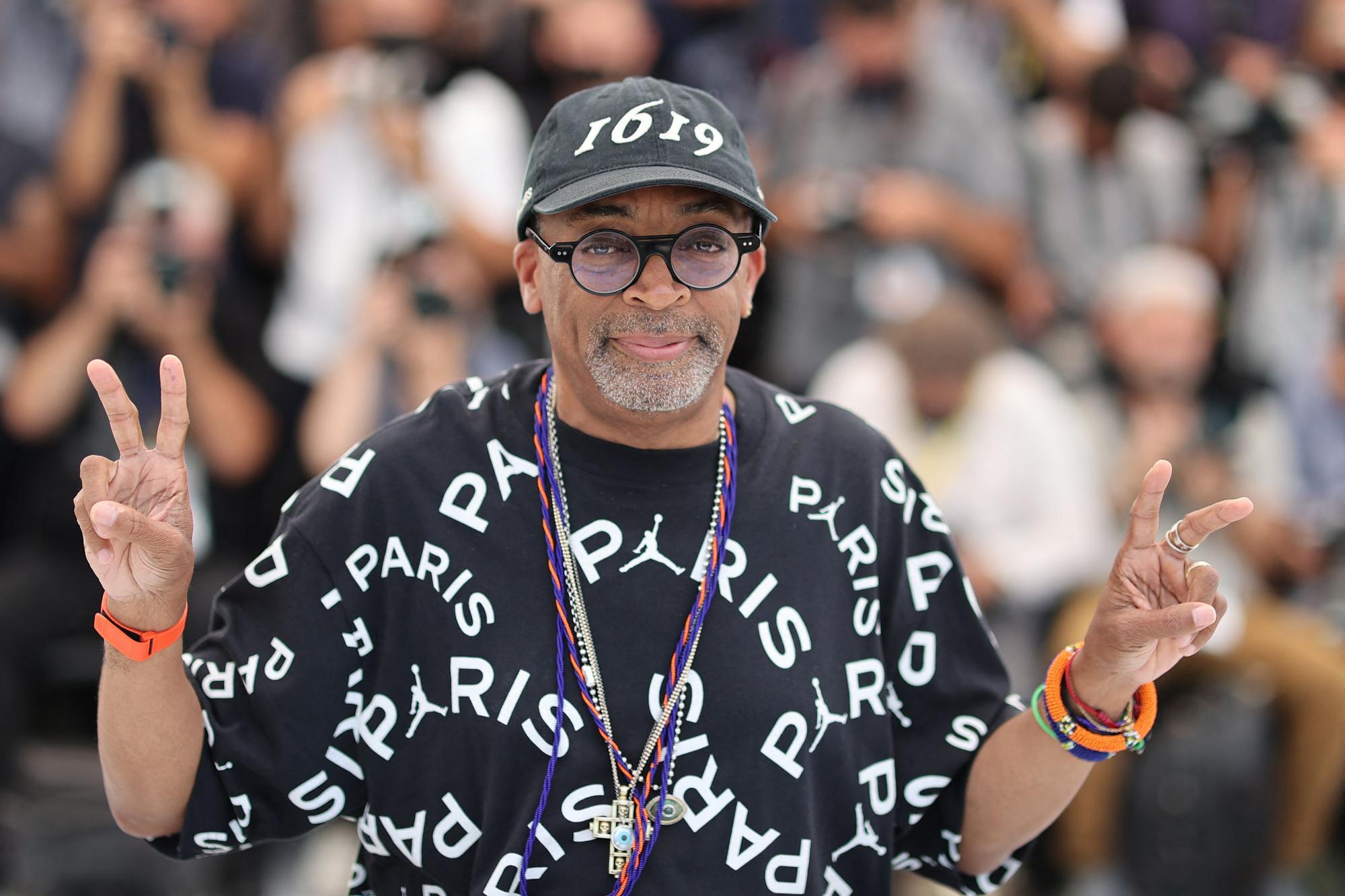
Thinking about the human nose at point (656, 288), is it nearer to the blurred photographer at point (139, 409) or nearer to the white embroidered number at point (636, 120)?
the white embroidered number at point (636, 120)

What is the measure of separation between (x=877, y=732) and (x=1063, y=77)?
422 cm

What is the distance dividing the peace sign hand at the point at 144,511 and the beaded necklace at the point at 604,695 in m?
0.49

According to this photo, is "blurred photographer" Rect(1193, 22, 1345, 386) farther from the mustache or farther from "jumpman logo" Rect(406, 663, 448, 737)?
"jumpman logo" Rect(406, 663, 448, 737)

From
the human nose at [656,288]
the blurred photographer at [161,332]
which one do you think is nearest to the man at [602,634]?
the human nose at [656,288]

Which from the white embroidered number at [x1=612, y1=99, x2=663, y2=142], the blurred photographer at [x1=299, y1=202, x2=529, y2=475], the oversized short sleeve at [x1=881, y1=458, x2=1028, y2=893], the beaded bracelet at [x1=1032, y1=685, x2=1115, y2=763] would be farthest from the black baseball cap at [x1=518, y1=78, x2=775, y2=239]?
the blurred photographer at [x1=299, y1=202, x2=529, y2=475]

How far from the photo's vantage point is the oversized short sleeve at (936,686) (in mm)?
2268

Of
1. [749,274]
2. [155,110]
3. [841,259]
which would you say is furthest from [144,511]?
[155,110]

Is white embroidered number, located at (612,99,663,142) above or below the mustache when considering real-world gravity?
above

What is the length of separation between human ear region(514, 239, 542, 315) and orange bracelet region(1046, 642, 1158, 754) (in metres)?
0.89

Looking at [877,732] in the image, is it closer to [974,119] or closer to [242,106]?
[974,119]

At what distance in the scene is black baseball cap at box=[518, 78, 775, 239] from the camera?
6.79ft

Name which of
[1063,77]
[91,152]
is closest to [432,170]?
[91,152]

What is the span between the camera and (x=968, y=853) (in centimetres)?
230

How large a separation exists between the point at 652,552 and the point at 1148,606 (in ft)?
2.19
